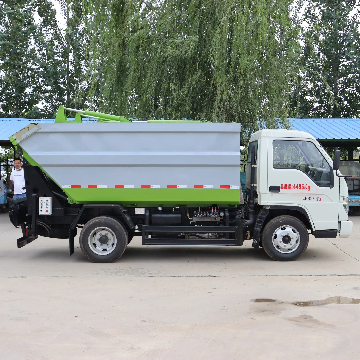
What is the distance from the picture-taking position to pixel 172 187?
906 centimetres

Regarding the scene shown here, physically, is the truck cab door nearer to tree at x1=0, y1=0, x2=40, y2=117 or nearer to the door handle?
the door handle

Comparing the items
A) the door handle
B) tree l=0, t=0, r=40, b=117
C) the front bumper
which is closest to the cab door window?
the door handle

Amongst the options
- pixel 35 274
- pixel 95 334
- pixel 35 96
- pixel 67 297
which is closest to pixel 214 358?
pixel 95 334

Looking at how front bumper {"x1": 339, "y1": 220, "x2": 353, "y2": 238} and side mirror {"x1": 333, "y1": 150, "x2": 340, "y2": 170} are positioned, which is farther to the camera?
front bumper {"x1": 339, "y1": 220, "x2": 353, "y2": 238}

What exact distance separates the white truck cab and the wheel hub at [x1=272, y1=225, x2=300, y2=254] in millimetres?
355

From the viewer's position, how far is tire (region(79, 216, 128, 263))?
917 centimetres

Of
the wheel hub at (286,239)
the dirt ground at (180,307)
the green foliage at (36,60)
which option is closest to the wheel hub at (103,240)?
the dirt ground at (180,307)

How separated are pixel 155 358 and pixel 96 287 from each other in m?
2.98

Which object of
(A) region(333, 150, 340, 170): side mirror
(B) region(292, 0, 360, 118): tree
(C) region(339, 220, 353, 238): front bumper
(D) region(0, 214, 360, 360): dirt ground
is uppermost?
(B) region(292, 0, 360, 118): tree

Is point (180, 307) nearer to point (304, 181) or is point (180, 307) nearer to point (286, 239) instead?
point (286, 239)

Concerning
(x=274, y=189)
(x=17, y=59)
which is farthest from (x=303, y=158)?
(x=17, y=59)

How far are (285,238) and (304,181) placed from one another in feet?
3.61

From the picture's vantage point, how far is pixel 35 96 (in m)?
35.8

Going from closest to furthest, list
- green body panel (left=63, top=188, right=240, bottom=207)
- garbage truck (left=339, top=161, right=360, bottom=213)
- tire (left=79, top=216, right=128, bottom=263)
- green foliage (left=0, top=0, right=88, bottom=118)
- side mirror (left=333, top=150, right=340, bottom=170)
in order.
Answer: side mirror (left=333, top=150, right=340, bottom=170) → green body panel (left=63, top=188, right=240, bottom=207) → tire (left=79, top=216, right=128, bottom=263) → garbage truck (left=339, top=161, right=360, bottom=213) → green foliage (left=0, top=0, right=88, bottom=118)
